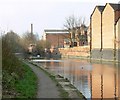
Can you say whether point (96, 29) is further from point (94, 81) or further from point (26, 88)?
point (26, 88)

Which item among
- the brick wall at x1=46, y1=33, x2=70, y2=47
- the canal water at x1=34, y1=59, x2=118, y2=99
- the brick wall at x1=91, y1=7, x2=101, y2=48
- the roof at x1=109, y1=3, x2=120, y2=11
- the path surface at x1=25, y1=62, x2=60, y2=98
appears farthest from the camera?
the brick wall at x1=46, y1=33, x2=70, y2=47

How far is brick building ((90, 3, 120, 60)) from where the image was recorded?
247 ft

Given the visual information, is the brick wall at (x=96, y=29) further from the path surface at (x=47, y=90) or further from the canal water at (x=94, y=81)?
the path surface at (x=47, y=90)

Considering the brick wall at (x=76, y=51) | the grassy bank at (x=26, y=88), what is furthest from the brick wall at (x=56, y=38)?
the grassy bank at (x=26, y=88)

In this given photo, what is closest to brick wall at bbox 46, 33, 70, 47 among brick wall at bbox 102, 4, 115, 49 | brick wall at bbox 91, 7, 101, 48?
brick wall at bbox 91, 7, 101, 48

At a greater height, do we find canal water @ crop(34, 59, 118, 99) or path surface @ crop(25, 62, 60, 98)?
path surface @ crop(25, 62, 60, 98)

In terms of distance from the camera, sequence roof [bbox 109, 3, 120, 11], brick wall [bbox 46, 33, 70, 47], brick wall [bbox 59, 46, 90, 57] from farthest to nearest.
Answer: brick wall [bbox 46, 33, 70, 47] < brick wall [bbox 59, 46, 90, 57] < roof [bbox 109, 3, 120, 11]

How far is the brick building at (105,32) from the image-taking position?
7534cm

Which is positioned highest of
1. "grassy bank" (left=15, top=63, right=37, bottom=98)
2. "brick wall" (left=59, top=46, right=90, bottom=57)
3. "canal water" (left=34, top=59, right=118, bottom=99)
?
"brick wall" (left=59, top=46, right=90, bottom=57)

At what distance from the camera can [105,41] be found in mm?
81812

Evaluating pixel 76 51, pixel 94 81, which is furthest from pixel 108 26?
pixel 94 81

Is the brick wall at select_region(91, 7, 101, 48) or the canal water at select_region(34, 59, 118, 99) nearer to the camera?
the canal water at select_region(34, 59, 118, 99)

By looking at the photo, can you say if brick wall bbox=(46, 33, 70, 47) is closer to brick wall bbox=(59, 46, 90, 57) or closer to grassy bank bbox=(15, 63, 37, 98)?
brick wall bbox=(59, 46, 90, 57)

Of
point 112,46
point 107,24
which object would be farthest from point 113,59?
point 107,24
